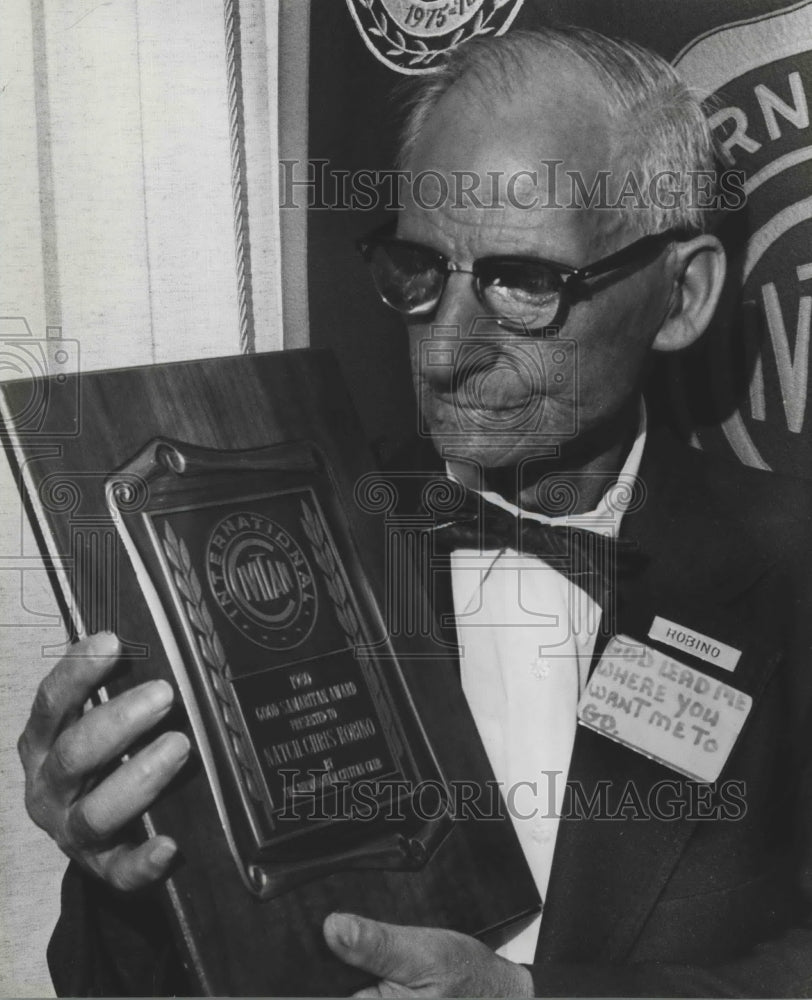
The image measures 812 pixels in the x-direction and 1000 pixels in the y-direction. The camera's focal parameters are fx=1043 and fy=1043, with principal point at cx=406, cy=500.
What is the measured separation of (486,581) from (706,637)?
0.33 metres

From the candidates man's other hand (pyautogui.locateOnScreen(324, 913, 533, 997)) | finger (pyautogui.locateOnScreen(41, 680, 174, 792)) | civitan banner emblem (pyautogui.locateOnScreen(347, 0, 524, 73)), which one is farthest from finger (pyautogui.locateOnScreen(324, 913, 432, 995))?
civitan banner emblem (pyautogui.locateOnScreen(347, 0, 524, 73))

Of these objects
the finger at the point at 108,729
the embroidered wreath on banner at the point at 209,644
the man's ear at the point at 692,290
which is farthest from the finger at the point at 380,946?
the man's ear at the point at 692,290

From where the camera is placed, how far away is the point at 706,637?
1.45m

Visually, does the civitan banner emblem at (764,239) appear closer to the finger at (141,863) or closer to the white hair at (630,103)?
the white hair at (630,103)

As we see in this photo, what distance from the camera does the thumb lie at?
119 centimetres

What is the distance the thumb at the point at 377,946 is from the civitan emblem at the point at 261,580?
0.33 metres

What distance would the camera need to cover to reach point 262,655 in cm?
123

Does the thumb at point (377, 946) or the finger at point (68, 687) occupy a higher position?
the finger at point (68, 687)

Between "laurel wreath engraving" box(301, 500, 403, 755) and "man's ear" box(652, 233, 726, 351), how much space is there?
0.62 m

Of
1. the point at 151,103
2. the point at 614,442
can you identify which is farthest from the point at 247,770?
the point at 151,103

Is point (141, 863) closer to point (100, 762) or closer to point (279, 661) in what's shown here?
point (100, 762)

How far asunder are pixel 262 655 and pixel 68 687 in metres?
0.22

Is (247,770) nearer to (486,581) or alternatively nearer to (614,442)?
(486,581)

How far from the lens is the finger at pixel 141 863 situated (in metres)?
1.15
